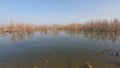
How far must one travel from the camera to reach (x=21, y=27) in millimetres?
58000

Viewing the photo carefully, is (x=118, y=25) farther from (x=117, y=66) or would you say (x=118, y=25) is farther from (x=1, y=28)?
(x=1, y=28)

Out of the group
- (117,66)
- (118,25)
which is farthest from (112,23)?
(117,66)

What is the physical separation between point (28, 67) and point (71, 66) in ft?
9.04

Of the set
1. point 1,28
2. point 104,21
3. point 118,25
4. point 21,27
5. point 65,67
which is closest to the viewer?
point 65,67

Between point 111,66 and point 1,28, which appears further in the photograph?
point 1,28

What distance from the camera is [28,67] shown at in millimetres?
8594

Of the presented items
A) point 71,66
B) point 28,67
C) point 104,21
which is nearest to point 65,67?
point 71,66

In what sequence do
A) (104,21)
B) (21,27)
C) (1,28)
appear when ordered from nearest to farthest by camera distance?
1. (104,21)
2. (1,28)
3. (21,27)

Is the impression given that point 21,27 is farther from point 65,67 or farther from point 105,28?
point 65,67

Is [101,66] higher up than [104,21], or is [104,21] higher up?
[104,21]

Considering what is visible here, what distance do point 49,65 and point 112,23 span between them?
3730cm

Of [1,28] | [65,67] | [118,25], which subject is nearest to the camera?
[65,67]

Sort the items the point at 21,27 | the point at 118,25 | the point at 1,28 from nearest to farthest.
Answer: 1. the point at 118,25
2. the point at 1,28
3. the point at 21,27

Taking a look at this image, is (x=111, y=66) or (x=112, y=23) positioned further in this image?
(x=112, y=23)
